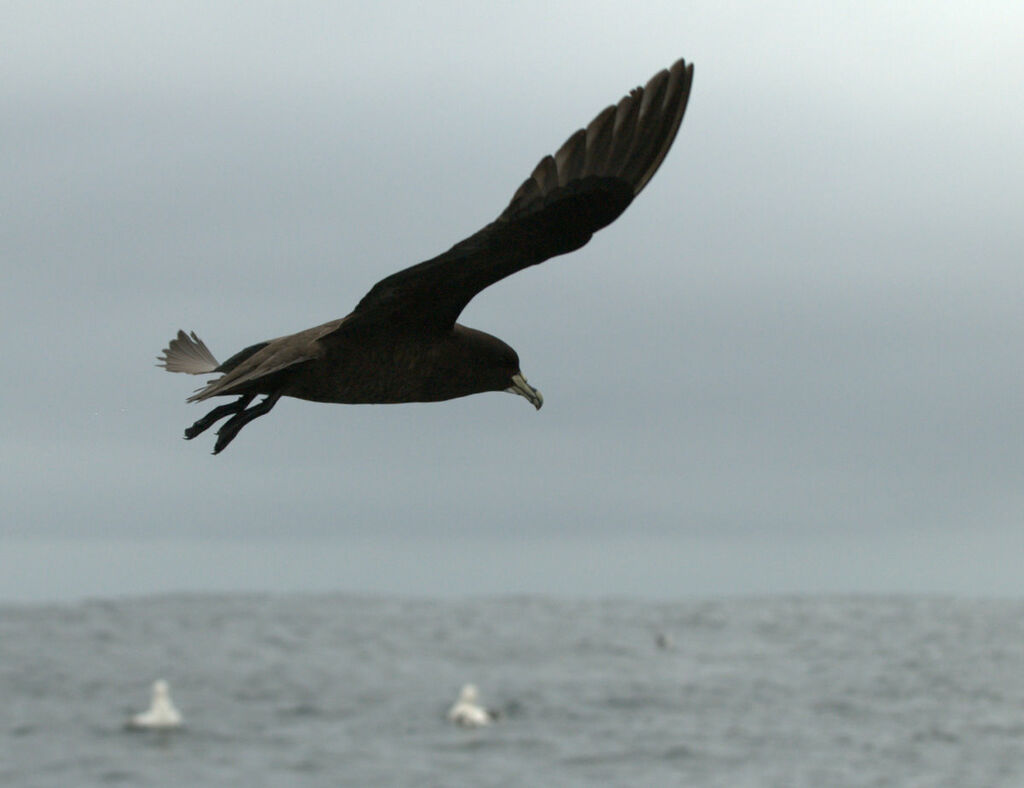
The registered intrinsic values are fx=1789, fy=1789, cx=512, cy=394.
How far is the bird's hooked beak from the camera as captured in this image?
9961 mm

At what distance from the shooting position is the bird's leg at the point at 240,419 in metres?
9.14

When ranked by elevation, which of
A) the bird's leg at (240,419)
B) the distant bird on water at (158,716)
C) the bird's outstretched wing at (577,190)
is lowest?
the distant bird on water at (158,716)

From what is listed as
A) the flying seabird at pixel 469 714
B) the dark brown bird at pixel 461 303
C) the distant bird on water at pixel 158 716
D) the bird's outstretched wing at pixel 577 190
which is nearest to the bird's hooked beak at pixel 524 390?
the dark brown bird at pixel 461 303

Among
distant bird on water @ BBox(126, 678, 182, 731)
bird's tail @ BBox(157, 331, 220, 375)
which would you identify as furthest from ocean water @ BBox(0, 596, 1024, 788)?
bird's tail @ BBox(157, 331, 220, 375)

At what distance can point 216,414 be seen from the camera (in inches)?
369

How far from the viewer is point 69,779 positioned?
8838 centimetres

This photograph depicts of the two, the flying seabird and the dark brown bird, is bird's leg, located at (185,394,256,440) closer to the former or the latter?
the dark brown bird

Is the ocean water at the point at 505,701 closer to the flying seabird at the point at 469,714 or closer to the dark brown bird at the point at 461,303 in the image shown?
the flying seabird at the point at 469,714

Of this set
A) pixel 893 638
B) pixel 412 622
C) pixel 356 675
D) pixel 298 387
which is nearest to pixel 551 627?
pixel 412 622

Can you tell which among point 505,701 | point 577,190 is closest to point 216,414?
point 577,190

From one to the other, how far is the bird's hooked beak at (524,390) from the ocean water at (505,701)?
80127mm

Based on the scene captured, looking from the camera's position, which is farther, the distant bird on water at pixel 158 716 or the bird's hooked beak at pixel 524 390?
the distant bird on water at pixel 158 716

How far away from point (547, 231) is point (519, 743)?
99.2 metres

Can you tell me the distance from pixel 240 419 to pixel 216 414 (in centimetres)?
17
